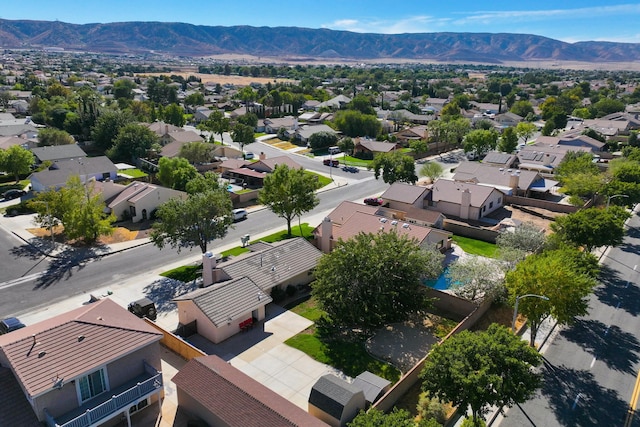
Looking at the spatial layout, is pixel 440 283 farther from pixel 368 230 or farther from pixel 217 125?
pixel 217 125

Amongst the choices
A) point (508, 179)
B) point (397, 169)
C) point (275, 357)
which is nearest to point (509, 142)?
point (508, 179)

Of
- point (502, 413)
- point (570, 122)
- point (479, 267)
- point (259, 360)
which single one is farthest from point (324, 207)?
point (570, 122)

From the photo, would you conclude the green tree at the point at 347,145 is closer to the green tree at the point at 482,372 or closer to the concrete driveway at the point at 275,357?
the concrete driveway at the point at 275,357

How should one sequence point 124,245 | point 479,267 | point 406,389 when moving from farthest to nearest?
1. point 124,245
2. point 479,267
3. point 406,389

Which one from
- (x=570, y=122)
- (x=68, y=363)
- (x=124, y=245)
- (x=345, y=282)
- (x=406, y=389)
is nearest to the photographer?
(x=68, y=363)

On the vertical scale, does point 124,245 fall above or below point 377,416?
below

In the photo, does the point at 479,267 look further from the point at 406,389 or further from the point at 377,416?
the point at 377,416

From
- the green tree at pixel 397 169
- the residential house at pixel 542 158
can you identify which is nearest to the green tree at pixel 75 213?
the green tree at pixel 397 169
